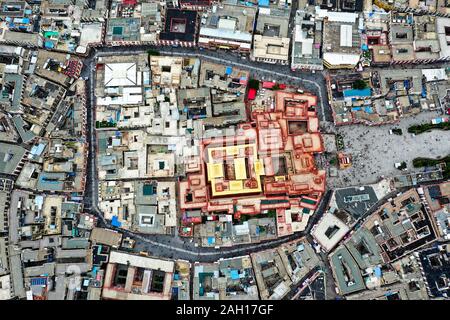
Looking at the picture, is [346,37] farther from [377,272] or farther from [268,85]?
[377,272]

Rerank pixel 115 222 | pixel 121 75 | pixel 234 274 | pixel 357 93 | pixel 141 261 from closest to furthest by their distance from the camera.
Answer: pixel 234 274
pixel 141 261
pixel 115 222
pixel 357 93
pixel 121 75

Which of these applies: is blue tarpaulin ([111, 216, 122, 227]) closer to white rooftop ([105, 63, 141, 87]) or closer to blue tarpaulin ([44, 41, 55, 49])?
white rooftop ([105, 63, 141, 87])

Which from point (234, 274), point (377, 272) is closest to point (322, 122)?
point (377, 272)

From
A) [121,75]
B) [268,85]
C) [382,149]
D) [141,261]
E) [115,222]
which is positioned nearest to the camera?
[141,261]

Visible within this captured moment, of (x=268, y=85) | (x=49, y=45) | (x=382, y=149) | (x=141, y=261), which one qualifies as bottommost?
(x=141, y=261)

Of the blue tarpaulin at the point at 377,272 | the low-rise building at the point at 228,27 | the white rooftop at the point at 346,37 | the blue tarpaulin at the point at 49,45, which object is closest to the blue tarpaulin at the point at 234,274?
the blue tarpaulin at the point at 377,272

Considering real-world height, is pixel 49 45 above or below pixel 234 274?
above

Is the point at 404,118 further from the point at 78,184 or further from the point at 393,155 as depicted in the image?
the point at 78,184

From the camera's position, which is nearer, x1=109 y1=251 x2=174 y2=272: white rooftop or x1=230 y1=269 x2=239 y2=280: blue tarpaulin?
x1=230 y1=269 x2=239 y2=280: blue tarpaulin

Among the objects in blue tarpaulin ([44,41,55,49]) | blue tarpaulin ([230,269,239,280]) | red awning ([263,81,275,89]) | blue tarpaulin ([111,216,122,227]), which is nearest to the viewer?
→ blue tarpaulin ([230,269,239,280])

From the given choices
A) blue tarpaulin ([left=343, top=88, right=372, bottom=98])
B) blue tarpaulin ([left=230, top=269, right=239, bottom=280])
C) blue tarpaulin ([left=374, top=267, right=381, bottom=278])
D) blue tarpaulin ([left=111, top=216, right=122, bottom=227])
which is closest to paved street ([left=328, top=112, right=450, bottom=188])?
blue tarpaulin ([left=343, top=88, right=372, bottom=98])

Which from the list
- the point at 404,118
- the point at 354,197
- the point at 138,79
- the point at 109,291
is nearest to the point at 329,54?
the point at 404,118
